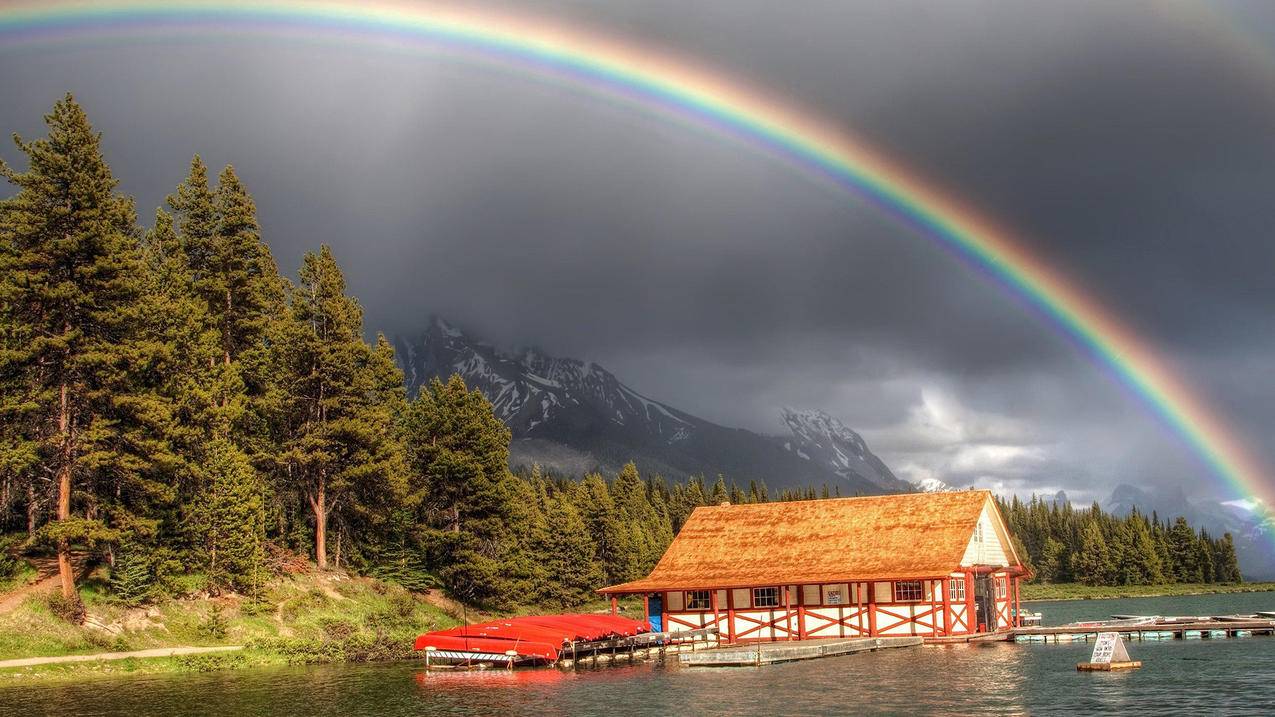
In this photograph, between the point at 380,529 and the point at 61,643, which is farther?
the point at 380,529

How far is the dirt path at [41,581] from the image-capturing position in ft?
→ 158

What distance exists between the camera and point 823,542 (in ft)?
201

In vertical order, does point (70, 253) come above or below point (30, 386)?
above

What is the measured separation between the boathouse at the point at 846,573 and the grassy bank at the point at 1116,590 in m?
101

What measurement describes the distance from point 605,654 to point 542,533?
32.7 m

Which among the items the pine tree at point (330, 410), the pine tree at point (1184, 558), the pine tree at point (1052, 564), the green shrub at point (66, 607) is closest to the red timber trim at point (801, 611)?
the pine tree at point (330, 410)

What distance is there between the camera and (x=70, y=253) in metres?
51.8

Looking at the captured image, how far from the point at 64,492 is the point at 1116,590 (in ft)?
500

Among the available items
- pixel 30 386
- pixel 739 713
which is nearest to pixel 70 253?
pixel 30 386

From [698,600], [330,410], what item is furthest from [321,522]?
[698,600]

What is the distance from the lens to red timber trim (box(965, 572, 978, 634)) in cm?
5706

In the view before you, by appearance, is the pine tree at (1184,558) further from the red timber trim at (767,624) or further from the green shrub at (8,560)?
the green shrub at (8,560)

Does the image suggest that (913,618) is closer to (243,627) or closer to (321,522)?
(243,627)

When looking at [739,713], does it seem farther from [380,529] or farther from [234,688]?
[380,529]
